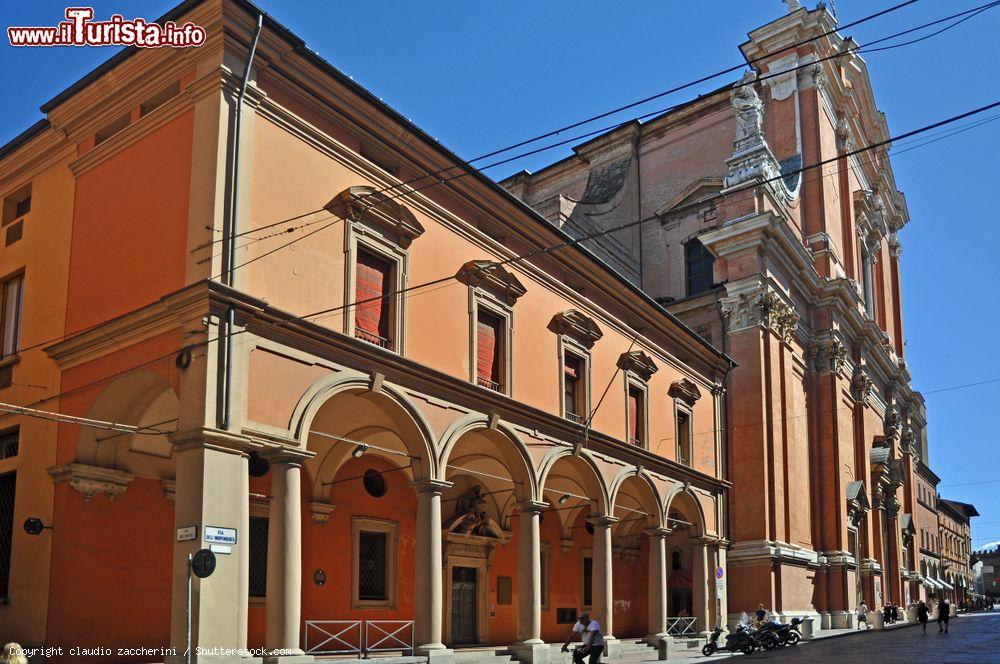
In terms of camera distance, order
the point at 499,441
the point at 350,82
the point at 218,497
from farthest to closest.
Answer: the point at 499,441, the point at 350,82, the point at 218,497

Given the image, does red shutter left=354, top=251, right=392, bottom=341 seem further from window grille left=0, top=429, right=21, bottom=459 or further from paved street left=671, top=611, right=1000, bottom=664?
paved street left=671, top=611, right=1000, bottom=664

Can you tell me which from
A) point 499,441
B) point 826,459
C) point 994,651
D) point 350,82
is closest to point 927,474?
point 826,459

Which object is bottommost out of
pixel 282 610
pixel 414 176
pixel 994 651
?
pixel 994 651

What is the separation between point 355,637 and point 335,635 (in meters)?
1.44

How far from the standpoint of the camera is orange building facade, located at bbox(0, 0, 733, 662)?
1314 cm

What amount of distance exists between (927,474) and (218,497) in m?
74.0

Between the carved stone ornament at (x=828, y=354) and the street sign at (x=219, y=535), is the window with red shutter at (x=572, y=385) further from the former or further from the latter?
the carved stone ornament at (x=828, y=354)

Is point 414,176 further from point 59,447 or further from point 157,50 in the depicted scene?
point 59,447

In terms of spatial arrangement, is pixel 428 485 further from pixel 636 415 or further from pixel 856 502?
pixel 856 502

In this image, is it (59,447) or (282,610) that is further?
(59,447)

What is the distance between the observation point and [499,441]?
1858 centimetres

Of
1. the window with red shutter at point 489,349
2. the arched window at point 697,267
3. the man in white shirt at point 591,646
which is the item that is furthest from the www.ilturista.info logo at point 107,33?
the arched window at point 697,267

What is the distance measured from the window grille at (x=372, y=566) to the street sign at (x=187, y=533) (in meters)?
6.91

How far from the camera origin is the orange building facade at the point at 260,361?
13141 millimetres
